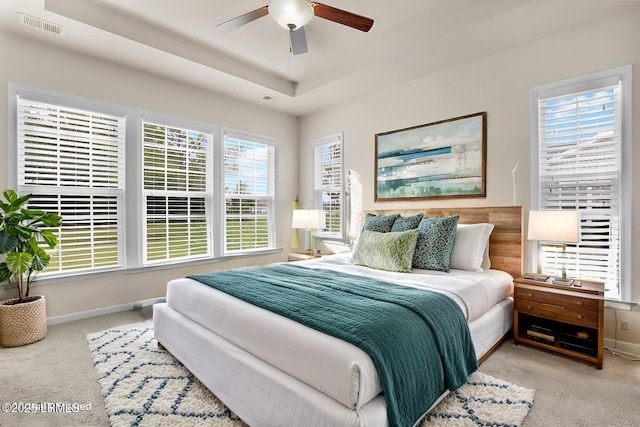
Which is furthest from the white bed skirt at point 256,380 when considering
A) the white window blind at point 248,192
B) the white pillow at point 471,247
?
the white window blind at point 248,192

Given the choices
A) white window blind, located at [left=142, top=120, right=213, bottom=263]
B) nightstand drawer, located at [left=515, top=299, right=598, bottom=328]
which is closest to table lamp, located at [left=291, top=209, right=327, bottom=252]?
white window blind, located at [left=142, top=120, right=213, bottom=263]

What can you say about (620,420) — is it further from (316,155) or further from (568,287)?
(316,155)

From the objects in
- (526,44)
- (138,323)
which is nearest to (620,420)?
(526,44)

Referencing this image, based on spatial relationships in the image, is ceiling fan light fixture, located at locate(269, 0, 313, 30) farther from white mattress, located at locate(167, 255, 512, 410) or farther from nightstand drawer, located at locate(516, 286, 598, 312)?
nightstand drawer, located at locate(516, 286, 598, 312)

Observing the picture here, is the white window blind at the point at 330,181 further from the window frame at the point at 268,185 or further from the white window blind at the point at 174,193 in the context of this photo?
the white window blind at the point at 174,193

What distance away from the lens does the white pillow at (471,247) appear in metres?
3.01

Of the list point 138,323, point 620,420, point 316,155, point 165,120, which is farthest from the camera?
point 316,155

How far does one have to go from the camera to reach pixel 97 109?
3.48 meters

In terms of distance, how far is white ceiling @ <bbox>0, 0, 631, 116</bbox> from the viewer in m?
2.73

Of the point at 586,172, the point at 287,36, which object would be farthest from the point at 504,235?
the point at 287,36

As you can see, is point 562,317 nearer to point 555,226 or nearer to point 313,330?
point 555,226

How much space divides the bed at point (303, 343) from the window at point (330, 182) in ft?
5.62

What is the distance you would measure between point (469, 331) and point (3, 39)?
4654mm

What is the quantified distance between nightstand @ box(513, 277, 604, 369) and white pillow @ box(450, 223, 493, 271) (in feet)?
1.26
